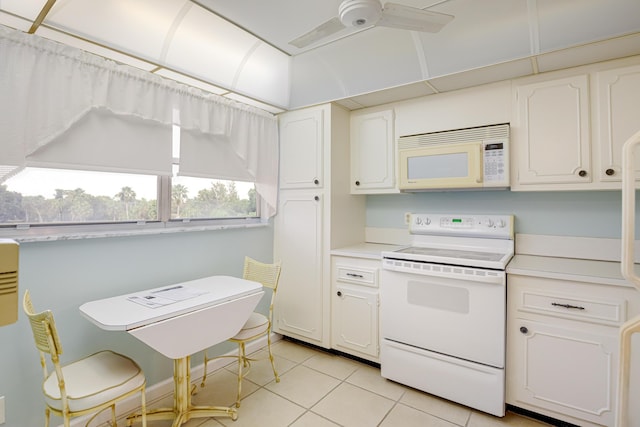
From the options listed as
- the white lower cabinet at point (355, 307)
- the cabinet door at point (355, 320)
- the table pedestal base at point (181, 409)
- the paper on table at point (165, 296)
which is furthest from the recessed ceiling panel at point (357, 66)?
the table pedestal base at point (181, 409)

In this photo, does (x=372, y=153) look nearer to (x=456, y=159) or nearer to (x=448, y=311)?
(x=456, y=159)

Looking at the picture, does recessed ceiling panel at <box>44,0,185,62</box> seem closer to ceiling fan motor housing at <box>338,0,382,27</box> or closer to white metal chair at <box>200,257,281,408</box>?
ceiling fan motor housing at <box>338,0,382,27</box>

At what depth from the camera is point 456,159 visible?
252 cm

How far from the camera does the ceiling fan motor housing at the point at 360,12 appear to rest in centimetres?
147

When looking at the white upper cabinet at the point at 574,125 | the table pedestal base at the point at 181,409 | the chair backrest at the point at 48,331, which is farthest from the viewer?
the white upper cabinet at the point at 574,125

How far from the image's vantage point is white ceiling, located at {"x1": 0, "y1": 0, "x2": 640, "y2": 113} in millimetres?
1817

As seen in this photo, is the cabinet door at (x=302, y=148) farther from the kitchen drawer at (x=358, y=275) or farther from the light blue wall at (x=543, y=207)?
the light blue wall at (x=543, y=207)

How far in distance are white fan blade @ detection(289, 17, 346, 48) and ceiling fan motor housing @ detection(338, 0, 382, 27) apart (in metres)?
0.03

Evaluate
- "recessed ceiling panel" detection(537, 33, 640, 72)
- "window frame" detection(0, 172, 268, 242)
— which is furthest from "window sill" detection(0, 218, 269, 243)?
"recessed ceiling panel" detection(537, 33, 640, 72)

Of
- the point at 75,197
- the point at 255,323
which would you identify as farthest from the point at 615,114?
the point at 75,197

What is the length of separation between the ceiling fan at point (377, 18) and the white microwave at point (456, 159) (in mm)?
1059

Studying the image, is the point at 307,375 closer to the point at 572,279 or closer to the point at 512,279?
the point at 512,279

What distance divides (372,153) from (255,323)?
182cm

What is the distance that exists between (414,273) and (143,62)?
7.80 ft
